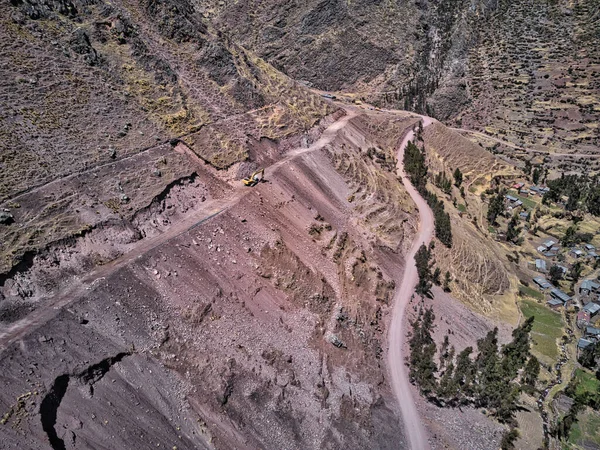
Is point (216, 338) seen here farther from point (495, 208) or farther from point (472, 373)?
point (495, 208)

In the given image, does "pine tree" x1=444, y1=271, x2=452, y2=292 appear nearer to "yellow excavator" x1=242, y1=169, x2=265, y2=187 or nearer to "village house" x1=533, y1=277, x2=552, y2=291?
"village house" x1=533, y1=277, x2=552, y2=291

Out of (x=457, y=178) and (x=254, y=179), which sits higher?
(x=254, y=179)

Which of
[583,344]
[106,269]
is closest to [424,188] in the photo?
[583,344]

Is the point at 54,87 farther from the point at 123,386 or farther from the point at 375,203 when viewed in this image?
the point at 375,203

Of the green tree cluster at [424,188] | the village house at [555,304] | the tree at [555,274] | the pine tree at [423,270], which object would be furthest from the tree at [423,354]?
the tree at [555,274]

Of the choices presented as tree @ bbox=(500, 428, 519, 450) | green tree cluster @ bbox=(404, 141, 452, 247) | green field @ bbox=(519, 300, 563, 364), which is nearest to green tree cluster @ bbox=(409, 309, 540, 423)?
tree @ bbox=(500, 428, 519, 450)

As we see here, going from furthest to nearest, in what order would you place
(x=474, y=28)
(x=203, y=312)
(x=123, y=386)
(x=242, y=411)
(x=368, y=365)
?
(x=474, y=28)
(x=368, y=365)
(x=203, y=312)
(x=242, y=411)
(x=123, y=386)

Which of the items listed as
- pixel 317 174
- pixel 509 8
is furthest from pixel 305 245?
pixel 509 8
